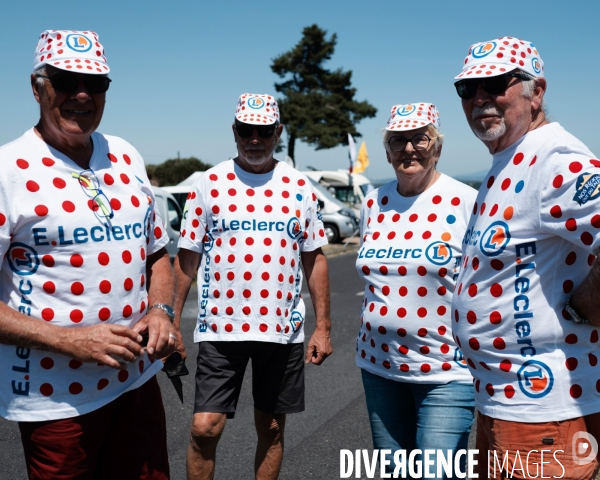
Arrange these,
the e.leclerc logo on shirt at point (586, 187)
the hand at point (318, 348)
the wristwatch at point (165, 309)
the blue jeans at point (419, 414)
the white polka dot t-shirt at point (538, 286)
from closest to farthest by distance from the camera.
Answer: the e.leclerc logo on shirt at point (586, 187) → the white polka dot t-shirt at point (538, 286) → the wristwatch at point (165, 309) → the blue jeans at point (419, 414) → the hand at point (318, 348)

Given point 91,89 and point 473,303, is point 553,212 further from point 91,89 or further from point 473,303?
point 91,89

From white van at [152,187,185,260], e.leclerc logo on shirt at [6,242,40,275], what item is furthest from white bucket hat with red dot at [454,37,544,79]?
white van at [152,187,185,260]

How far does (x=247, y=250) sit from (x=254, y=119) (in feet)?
2.50

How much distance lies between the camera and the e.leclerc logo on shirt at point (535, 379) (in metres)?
2.17

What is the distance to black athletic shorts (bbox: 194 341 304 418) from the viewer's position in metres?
3.63

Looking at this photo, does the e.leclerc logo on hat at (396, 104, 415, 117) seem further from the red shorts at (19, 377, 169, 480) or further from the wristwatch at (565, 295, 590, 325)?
the red shorts at (19, 377, 169, 480)

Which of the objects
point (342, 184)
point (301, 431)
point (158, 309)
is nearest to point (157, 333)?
point (158, 309)

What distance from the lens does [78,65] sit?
8.07 ft

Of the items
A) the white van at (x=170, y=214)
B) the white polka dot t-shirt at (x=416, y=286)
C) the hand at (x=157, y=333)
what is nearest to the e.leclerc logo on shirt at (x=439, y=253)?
the white polka dot t-shirt at (x=416, y=286)

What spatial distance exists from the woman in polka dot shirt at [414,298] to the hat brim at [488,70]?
2.89ft

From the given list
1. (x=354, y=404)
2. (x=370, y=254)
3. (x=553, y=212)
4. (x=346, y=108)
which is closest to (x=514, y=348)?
(x=553, y=212)

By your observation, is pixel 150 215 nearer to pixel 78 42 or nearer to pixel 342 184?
pixel 78 42

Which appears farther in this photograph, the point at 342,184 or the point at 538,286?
the point at 342,184

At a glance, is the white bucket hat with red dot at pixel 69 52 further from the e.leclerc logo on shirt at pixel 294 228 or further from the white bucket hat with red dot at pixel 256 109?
the e.leclerc logo on shirt at pixel 294 228
